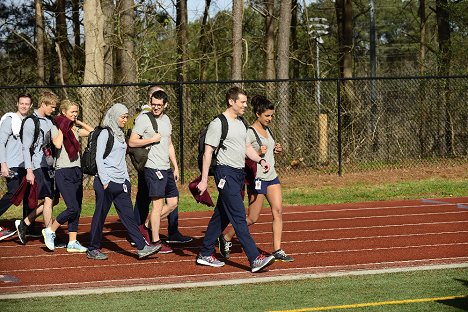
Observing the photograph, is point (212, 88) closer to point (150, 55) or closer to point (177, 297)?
point (150, 55)

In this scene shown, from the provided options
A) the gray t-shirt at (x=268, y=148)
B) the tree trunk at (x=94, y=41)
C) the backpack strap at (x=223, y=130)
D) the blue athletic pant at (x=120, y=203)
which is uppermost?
the tree trunk at (x=94, y=41)

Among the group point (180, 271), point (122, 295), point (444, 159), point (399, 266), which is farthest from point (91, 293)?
point (444, 159)

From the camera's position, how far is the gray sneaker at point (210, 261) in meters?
11.9

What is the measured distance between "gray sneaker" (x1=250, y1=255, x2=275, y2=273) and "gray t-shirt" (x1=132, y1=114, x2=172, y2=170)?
214 centimetres

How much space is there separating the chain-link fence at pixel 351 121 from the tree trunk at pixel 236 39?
0.78 meters

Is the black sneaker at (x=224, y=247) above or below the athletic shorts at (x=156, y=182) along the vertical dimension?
below

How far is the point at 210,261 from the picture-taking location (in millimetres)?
11930

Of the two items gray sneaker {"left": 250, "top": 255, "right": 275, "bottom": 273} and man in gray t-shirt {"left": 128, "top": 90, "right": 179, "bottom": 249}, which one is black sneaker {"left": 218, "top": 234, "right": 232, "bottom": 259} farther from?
gray sneaker {"left": 250, "top": 255, "right": 275, "bottom": 273}

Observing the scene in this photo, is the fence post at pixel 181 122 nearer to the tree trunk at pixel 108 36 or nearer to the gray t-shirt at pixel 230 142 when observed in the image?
the tree trunk at pixel 108 36

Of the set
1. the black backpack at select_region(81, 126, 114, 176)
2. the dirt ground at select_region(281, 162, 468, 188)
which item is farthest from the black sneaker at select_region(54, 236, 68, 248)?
the dirt ground at select_region(281, 162, 468, 188)

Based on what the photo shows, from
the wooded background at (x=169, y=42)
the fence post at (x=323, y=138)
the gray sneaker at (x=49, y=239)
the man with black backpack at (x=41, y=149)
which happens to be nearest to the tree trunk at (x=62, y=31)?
the wooded background at (x=169, y=42)

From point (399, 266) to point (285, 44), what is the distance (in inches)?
661

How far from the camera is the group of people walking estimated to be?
37.9 ft

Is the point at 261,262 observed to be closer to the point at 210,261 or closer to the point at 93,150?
the point at 210,261
